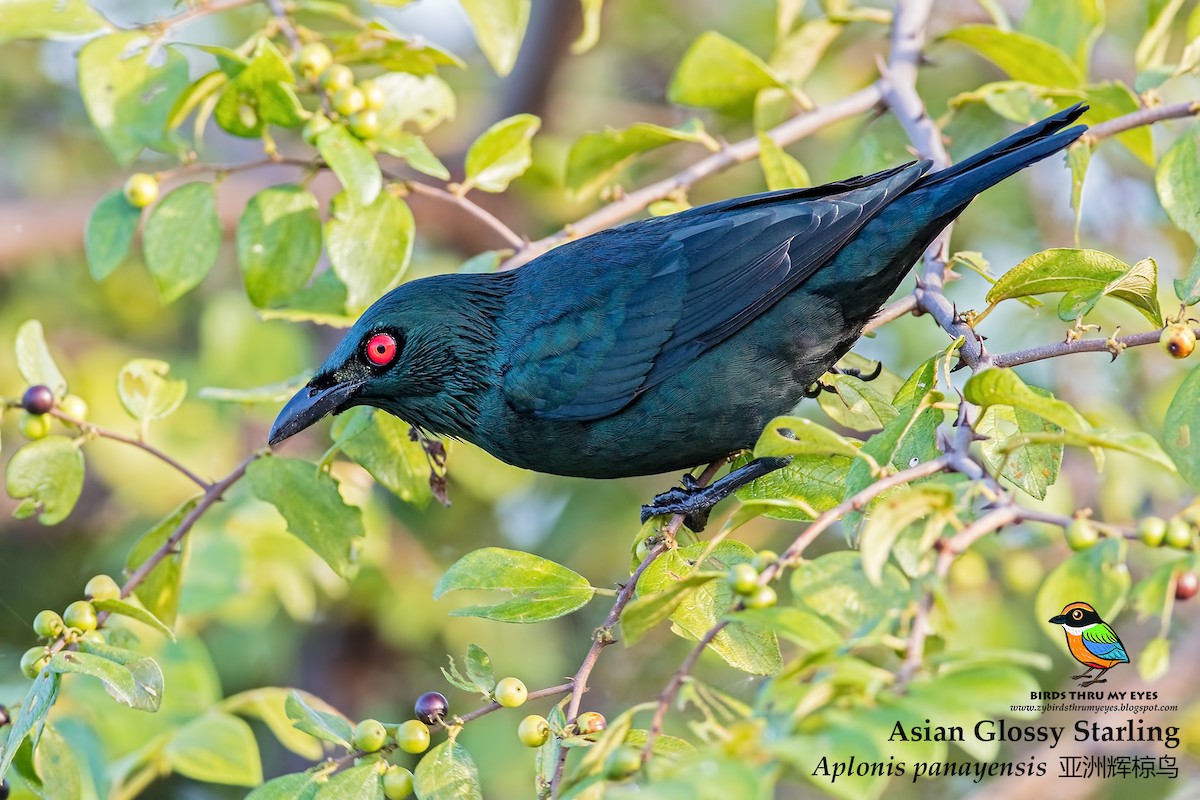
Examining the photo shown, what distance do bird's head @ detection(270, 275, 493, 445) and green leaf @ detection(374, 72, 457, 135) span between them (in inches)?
22.9

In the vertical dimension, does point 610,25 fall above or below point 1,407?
above

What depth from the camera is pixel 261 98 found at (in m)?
3.75

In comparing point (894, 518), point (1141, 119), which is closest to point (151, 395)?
point (894, 518)

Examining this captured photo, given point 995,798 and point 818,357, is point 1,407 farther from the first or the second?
point 995,798

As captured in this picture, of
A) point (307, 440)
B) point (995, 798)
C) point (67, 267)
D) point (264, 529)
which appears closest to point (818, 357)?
point (995, 798)

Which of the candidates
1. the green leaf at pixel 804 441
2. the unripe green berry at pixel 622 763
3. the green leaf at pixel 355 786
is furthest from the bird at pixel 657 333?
the unripe green berry at pixel 622 763

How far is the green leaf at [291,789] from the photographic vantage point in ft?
8.57

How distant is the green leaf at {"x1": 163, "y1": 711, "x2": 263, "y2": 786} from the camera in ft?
11.9

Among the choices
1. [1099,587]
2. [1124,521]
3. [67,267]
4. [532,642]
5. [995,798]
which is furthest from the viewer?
[67,267]

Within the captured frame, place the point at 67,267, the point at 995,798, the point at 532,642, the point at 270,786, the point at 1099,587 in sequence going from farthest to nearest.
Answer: the point at 67,267, the point at 532,642, the point at 995,798, the point at 270,786, the point at 1099,587

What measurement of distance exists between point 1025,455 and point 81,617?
245 centimetres

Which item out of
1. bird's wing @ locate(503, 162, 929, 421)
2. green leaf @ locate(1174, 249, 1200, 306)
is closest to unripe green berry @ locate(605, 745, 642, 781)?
green leaf @ locate(1174, 249, 1200, 306)

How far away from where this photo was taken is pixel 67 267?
7.36 metres

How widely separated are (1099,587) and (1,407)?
9.86ft
